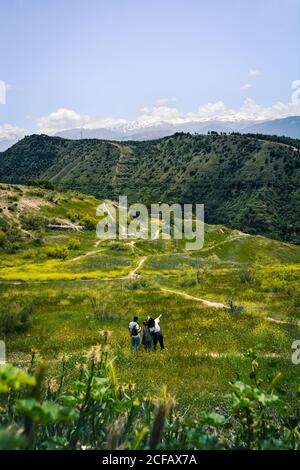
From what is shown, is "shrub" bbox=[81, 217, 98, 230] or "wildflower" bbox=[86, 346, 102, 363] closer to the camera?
"wildflower" bbox=[86, 346, 102, 363]

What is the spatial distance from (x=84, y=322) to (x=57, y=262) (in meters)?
41.4

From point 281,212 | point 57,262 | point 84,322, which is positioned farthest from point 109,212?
point 84,322

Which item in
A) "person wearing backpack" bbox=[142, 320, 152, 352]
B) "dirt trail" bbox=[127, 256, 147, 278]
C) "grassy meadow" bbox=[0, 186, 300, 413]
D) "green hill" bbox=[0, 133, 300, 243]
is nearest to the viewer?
"grassy meadow" bbox=[0, 186, 300, 413]

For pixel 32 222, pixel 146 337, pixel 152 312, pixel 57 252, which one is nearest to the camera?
pixel 146 337

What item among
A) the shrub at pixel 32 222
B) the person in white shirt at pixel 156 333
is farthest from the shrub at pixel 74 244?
the person in white shirt at pixel 156 333

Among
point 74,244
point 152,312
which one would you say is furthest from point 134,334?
point 74,244

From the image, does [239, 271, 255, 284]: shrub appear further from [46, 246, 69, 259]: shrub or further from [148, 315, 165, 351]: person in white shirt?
[46, 246, 69, 259]: shrub

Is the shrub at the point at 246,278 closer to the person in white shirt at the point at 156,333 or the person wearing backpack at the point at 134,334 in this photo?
the person in white shirt at the point at 156,333

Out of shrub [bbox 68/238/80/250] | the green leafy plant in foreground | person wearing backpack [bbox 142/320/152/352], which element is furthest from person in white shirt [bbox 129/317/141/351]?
shrub [bbox 68/238/80/250]

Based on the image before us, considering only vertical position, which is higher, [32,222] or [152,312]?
[32,222]

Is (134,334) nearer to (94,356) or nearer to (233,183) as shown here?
(94,356)

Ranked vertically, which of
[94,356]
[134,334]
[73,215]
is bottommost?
[134,334]

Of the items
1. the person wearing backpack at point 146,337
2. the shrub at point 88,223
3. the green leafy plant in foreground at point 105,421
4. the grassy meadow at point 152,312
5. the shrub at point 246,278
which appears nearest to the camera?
the green leafy plant in foreground at point 105,421

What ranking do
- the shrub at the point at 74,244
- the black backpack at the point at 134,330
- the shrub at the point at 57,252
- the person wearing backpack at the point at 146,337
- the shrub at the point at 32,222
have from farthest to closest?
the shrub at the point at 32,222, the shrub at the point at 74,244, the shrub at the point at 57,252, the person wearing backpack at the point at 146,337, the black backpack at the point at 134,330
